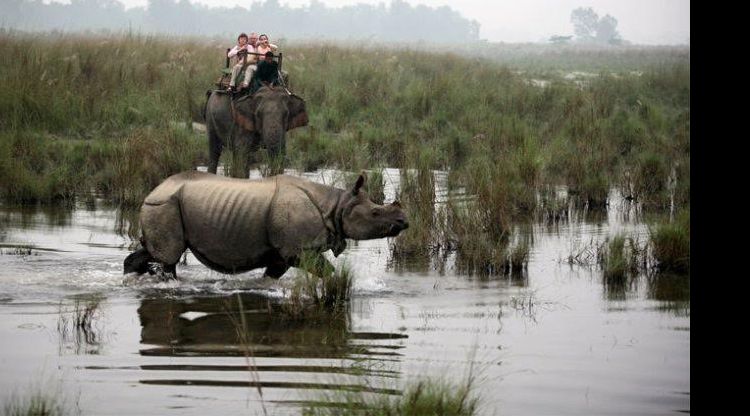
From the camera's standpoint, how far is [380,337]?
760 centimetres

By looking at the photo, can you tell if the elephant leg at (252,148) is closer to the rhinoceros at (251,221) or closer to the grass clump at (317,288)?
the rhinoceros at (251,221)

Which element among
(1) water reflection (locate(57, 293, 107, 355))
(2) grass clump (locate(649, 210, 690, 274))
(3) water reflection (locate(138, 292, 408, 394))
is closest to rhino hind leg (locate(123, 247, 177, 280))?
(3) water reflection (locate(138, 292, 408, 394))

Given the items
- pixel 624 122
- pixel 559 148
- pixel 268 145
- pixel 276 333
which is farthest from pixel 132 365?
pixel 624 122

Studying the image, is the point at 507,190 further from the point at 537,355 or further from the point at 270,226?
the point at 537,355

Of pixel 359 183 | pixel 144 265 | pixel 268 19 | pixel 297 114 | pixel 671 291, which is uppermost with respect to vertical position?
pixel 268 19

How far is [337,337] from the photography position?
760 cm

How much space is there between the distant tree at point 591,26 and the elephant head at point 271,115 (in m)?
135

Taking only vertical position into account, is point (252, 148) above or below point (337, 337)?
above

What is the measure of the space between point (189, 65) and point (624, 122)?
794cm

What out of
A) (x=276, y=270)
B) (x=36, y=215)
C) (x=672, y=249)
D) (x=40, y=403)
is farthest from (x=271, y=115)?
(x=40, y=403)

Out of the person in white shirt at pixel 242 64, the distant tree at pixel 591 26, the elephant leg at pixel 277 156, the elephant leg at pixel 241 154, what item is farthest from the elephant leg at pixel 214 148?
the distant tree at pixel 591 26

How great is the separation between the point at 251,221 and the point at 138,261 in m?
0.88

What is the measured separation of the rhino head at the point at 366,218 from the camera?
905cm

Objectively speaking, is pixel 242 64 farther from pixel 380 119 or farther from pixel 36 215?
pixel 380 119
